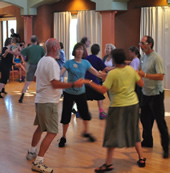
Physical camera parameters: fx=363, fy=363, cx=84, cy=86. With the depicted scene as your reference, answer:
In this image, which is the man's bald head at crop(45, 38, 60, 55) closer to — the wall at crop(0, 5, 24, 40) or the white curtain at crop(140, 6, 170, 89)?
the white curtain at crop(140, 6, 170, 89)

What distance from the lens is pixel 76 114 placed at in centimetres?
673

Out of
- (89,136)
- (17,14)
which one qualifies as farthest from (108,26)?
(89,136)

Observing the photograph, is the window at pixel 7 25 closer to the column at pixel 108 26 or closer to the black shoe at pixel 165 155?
the column at pixel 108 26

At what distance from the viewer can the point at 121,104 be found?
11.7 feet

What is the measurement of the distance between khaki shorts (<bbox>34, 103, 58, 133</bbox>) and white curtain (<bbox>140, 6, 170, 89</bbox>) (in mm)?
7510

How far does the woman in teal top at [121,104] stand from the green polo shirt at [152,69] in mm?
608

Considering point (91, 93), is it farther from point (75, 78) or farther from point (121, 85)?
point (121, 85)

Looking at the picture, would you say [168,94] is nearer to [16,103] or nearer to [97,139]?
[16,103]

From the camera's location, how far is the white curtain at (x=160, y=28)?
34.5 feet

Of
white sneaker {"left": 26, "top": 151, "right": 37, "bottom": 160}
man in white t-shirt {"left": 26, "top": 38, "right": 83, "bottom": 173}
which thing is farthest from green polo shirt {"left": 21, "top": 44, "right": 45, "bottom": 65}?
man in white t-shirt {"left": 26, "top": 38, "right": 83, "bottom": 173}

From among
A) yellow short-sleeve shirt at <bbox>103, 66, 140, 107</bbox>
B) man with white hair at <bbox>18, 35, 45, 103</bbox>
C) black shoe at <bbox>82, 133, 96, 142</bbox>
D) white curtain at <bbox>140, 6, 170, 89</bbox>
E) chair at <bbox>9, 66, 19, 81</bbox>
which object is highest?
white curtain at <bbox>140, 6, 170, 89</bbox>

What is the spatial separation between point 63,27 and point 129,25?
2732mm

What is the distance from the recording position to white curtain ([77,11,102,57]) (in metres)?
12.1

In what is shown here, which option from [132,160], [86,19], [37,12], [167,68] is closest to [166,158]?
[132,160]
